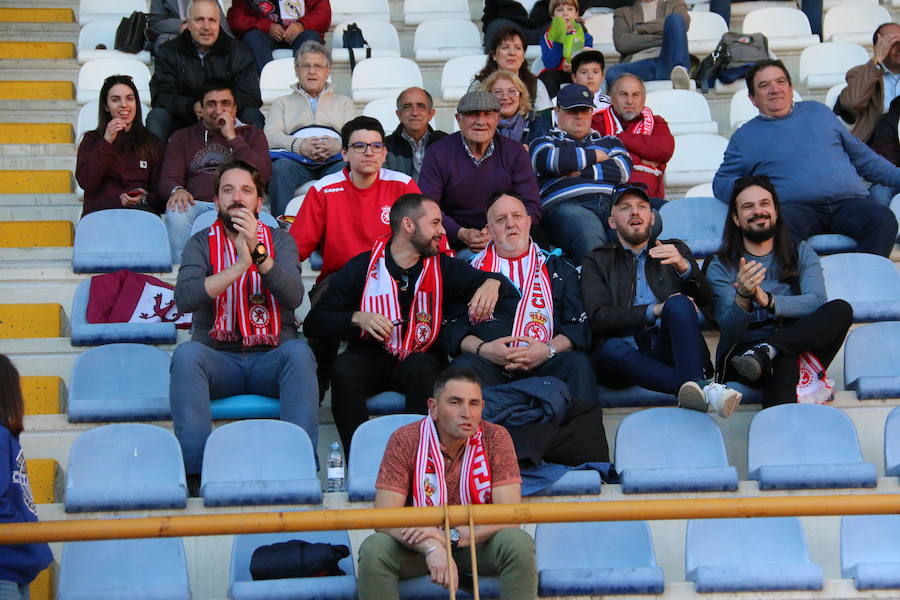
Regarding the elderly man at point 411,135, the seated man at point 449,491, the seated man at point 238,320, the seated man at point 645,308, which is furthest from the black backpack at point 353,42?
the seated man at point 449,491

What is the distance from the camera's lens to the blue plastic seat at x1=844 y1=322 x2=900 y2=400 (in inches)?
227

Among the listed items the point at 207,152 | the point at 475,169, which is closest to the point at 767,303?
the point at 475,169

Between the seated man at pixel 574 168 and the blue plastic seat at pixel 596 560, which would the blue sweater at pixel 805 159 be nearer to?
the seated man at pixel 574 168

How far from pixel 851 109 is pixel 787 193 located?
3.31 feet

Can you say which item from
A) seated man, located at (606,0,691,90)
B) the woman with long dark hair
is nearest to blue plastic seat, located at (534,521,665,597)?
the woman with long dark hair

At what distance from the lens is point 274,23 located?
860cm

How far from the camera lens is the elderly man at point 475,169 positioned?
6508 mm

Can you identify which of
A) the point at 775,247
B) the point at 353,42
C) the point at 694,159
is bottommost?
the point at 775,247

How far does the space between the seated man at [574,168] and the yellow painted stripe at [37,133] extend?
8.35ft

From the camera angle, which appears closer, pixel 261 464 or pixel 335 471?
pixel 261 464

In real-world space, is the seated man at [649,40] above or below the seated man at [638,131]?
above

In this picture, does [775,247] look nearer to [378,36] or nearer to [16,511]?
[16,511]

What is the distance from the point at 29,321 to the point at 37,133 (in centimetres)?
207

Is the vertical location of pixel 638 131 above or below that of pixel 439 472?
above
